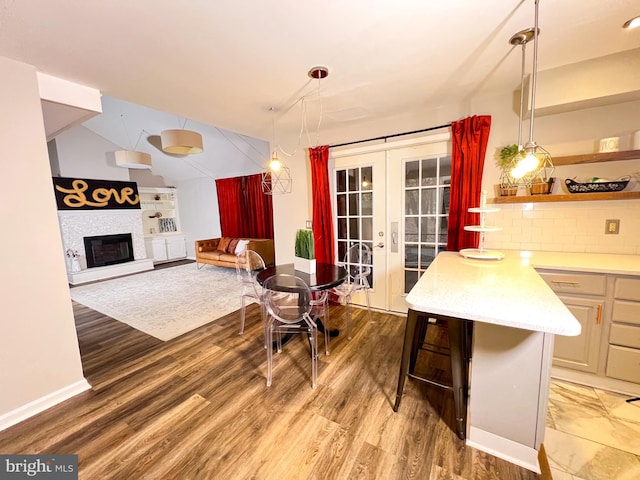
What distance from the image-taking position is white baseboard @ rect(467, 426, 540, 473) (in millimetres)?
1337

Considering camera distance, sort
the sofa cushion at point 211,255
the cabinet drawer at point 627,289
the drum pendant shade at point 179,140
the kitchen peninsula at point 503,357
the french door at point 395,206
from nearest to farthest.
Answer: the kitchen peninsula at point 503,357 → the cabinet drawer at point 627,289 → the french door at point 395,206 → the drum pendant shade at point 179,140 → the sofa cushion at point 211,255

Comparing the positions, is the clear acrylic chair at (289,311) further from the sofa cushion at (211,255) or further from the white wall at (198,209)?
the white wall at (198,209)

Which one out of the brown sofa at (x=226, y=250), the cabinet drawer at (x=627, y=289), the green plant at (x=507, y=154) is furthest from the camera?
the brown sofa at (x=226, y=250)

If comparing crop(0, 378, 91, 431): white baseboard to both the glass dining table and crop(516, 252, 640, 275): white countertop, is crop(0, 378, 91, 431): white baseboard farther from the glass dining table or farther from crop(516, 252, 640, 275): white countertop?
crop(516, 252, 640, 275): white countertop

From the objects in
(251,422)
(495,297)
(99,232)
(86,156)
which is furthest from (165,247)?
(495,297)

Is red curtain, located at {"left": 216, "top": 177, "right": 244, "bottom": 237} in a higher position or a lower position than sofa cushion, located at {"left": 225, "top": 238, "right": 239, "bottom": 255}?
higher

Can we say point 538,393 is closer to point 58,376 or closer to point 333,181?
point 333,181

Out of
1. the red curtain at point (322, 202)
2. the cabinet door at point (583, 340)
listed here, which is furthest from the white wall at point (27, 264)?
the cabinet door at point (583, 340)

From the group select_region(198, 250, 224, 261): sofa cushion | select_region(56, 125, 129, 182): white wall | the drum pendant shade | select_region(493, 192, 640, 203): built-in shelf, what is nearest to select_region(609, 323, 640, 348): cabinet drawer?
select_region(493, 192, 640, 203): built-in shelf

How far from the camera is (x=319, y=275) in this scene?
247 centimetres

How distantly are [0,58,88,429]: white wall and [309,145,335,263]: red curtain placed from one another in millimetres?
2502

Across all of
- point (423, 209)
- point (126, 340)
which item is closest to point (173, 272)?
point (126, 340)

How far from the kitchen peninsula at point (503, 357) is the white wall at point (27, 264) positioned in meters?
2.52

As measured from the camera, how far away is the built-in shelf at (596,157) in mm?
2037
